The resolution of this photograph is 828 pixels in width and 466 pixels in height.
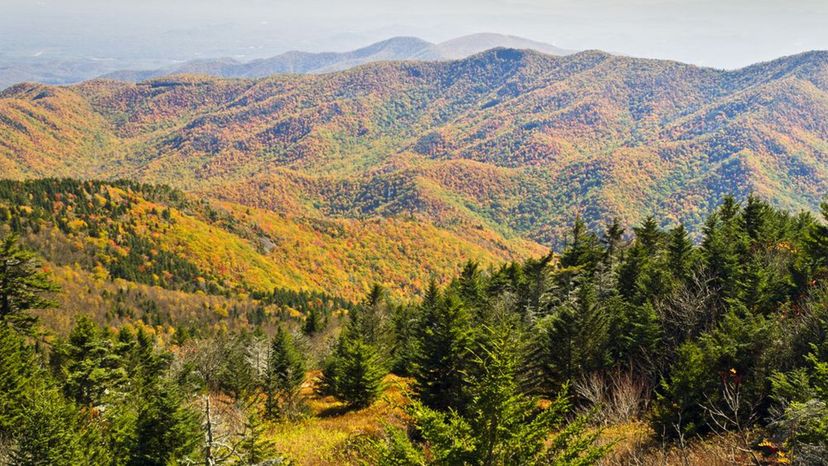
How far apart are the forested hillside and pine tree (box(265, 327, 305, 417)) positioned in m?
0.23

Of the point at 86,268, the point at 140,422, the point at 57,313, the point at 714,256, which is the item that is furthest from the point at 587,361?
the point at 86,268

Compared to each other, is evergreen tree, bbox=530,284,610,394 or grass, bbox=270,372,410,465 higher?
evergreen tree, bbox=530,284,610,394

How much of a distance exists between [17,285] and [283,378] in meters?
20.6

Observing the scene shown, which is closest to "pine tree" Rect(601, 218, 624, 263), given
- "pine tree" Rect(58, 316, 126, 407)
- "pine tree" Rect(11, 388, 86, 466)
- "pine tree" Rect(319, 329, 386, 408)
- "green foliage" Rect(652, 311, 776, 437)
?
"pine tree" Rect(319, 329, 386, 408)

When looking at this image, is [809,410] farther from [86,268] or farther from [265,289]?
[265,289]

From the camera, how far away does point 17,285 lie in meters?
26.7

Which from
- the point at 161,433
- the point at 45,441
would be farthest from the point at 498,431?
the point at 161,433

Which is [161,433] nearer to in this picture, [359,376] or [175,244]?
[359,376]

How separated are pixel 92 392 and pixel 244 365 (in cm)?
1598

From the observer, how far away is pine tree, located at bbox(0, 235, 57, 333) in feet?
86.1

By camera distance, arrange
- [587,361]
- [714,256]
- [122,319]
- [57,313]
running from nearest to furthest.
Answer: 1. [587,361]
2. [714,256]
3. [57,313]
4. [122,319]

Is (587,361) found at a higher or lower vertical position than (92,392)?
higher

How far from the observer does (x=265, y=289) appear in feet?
492

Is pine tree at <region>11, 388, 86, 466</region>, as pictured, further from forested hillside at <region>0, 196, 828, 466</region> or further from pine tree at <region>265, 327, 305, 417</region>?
pine tree at <region>265, 327, 305, 417</region>
